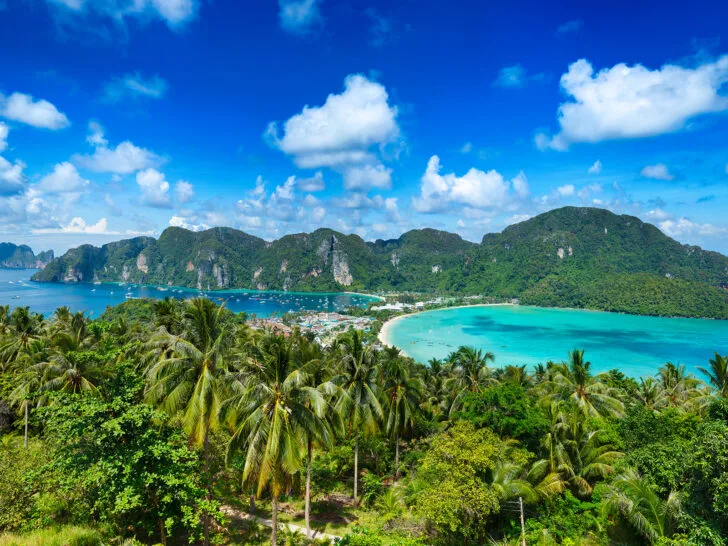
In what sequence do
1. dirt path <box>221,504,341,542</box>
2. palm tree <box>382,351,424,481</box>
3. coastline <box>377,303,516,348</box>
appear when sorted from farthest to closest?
coastline <box>377,303,516,348</box> < palm tree <box>382,351,424,481</box> < dirt path <box>221,504,341,542</box>

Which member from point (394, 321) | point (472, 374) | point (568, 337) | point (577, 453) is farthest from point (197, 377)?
point (394, 321)

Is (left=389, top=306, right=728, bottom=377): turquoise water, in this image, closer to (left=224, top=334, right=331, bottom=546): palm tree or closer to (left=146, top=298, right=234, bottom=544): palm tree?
(left=146, top=298, right=234, bottom=544): palm tree

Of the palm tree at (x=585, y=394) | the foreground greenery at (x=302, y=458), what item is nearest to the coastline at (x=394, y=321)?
the palm tree at (x=585, y=394)

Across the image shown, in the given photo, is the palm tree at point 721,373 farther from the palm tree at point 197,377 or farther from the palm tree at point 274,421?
the palm tree at point 197,377

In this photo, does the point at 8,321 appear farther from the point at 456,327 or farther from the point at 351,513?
the point at 456,327

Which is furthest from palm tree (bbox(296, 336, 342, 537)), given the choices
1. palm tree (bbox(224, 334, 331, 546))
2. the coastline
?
the coastline

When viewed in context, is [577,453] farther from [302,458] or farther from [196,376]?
[196,376]

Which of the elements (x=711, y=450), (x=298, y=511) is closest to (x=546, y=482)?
(x=711, y=450)
